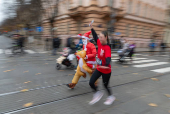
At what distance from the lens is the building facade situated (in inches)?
695

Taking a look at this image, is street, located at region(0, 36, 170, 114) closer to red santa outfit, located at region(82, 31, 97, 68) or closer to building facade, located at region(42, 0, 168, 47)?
red santa outfit, located at region(82, 31, 97, 68)

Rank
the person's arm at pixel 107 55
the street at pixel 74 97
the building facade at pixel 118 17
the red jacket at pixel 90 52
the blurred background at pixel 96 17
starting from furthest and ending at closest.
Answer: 1. the building facade at pixel 118 17
2. the blurred background at pixel 96 17
3. the red jacket at pixel 90 52
4. the street at pixel 74 97
5. the person's arm at pixel 107 55

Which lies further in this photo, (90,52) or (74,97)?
(90,52)

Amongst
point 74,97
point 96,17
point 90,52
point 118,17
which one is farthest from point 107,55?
point 118,17

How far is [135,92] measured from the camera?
4266 millimetres

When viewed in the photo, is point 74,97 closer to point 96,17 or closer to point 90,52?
point 90,52

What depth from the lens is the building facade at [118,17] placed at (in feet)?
57.9

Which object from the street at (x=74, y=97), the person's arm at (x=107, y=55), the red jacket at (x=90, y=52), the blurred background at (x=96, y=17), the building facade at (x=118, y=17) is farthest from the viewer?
the building facade at (x=118, y=17)

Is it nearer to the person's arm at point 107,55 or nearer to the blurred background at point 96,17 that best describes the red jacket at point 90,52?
the person's arm at point 107,55

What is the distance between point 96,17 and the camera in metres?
17.8

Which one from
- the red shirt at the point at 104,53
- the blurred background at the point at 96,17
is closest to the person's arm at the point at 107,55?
the red shirt at the point at 104,53

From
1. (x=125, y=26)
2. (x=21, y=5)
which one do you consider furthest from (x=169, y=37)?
(x=21, y=5)

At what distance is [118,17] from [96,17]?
352cm

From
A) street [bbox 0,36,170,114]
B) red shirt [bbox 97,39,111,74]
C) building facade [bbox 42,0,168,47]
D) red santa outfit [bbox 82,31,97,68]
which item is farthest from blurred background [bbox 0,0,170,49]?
red shirt [bbox 97,39,111,74]
